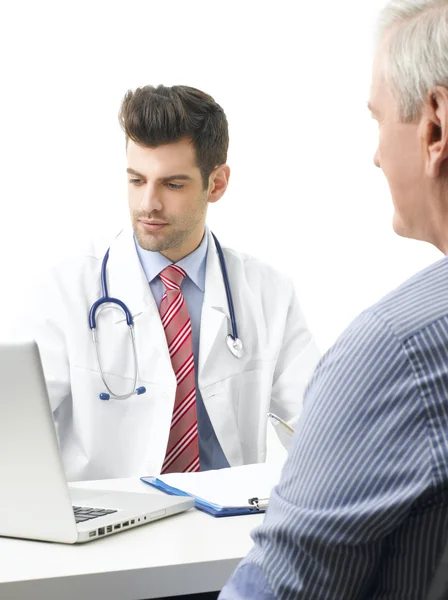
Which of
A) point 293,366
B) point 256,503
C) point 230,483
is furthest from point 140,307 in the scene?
A: point 256,503

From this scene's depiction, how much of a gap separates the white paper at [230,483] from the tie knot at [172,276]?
2.28 ft

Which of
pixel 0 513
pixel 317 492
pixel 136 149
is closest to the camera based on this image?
pixel 317 492

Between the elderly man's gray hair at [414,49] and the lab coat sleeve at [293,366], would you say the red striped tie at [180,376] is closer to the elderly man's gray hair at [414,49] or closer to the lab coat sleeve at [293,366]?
the lab coat sleeve at [293,366]

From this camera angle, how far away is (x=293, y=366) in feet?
7.38

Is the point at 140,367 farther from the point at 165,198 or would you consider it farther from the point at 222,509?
the point at 222,509

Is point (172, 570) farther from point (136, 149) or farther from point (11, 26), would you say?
point (11, 26)

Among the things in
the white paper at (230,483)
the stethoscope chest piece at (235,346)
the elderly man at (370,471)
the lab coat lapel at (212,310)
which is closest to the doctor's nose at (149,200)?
the lab coat lapel at (212,310)

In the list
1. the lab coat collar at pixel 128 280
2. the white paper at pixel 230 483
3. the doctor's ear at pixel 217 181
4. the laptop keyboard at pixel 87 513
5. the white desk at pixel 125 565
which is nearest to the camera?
the white desk at pixel 125 565

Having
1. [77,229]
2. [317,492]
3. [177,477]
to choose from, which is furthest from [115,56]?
[317,492]

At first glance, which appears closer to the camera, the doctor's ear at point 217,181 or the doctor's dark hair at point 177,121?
the doctor's dark hair at point 177,121

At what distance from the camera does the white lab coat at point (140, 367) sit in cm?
202

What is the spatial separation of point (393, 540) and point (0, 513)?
0.70m

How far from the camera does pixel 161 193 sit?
2221 mm

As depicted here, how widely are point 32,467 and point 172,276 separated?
1.11 metres
